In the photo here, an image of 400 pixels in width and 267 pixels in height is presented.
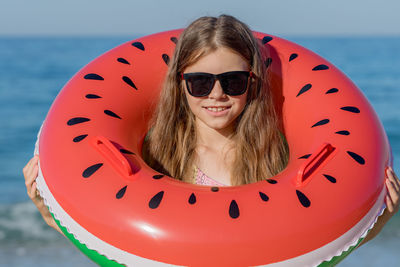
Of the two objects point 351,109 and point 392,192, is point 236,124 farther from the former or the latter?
point 392,192

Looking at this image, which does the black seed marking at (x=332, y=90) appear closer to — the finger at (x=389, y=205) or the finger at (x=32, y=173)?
the finger at (x=389, y=205)

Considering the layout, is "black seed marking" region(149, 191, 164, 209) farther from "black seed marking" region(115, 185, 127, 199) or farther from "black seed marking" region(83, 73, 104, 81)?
"black seed marking" region(83, 73, 104, 81)

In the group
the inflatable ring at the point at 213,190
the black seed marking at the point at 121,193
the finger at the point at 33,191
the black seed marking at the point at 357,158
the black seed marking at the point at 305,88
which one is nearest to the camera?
the inflatable ring at the point at 213,190

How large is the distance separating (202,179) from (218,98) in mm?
391

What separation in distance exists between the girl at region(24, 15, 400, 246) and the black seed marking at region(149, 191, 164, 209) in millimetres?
513

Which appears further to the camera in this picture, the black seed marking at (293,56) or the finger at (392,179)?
the black seed marking at (293,56)

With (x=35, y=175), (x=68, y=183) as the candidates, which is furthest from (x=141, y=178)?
(x=35, y=175)

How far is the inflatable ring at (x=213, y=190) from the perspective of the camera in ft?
5.03

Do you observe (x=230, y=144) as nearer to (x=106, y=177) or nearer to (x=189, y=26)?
(x=189, y=26)

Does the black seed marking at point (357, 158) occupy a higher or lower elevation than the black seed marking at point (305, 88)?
lower

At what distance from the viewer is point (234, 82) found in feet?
6.40

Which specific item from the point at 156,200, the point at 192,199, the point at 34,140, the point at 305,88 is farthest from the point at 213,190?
the point at 34,140

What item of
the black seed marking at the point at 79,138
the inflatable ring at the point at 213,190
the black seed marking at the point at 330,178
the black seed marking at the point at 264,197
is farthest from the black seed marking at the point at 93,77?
the black seed marking at the point at 330,178

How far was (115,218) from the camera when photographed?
1.60m
